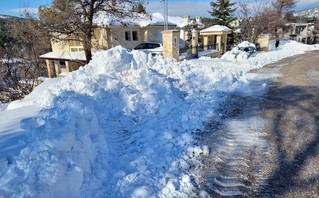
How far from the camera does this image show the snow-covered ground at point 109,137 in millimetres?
2751

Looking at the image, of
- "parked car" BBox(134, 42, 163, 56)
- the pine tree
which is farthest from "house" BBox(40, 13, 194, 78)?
the pine tree

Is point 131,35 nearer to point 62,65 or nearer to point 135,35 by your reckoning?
point 135,35

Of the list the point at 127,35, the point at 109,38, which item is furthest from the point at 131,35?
the point at 109,38

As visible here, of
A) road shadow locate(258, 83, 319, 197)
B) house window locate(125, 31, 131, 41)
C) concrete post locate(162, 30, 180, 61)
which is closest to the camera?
road shadow locate(258, 83, 319, 197)

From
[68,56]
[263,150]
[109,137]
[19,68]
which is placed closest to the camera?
[263,150]

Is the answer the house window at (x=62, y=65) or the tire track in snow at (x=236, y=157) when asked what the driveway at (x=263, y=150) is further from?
the house window at (x=62, y=65)

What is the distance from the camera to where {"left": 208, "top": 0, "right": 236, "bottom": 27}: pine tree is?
30.8m

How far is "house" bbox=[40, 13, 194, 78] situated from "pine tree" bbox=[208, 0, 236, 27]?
1089 centimetres

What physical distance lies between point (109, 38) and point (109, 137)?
17.4 m

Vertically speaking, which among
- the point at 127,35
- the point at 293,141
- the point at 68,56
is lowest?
the point at 293,141

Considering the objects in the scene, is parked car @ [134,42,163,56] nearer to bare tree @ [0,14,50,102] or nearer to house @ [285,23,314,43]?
bare tree @ [0,14,50,102]

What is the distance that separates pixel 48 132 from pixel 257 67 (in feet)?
49.2

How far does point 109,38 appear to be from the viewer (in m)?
20.2

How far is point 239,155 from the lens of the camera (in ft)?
13.8
